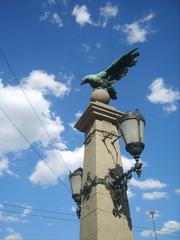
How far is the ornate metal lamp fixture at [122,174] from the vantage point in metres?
4.87

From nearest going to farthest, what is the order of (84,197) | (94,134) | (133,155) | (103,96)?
(133,155) < (84,197) < (94,134) < (103,96)

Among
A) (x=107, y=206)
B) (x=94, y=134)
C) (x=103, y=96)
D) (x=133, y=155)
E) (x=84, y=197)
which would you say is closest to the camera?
(x=133, y=155)

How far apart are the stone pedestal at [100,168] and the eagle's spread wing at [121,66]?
0.86 metres

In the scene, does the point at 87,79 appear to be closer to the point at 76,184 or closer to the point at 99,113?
the point at 99,113

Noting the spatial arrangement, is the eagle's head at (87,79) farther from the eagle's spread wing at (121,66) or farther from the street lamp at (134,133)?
the street lamp at (134,133)

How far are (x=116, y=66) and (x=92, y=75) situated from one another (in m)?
0.54

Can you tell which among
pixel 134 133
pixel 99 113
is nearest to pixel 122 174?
pixel 134 133

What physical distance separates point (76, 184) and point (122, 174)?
53.5 inches

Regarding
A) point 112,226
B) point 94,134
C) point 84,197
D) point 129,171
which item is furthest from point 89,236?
point 94,134

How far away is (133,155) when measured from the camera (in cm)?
486

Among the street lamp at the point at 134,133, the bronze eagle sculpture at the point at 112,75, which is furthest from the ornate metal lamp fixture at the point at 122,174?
the bronze eagle sculpture at the point at 112,75

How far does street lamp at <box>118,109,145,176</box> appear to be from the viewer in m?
4.85

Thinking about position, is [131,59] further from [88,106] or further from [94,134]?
[94,134]

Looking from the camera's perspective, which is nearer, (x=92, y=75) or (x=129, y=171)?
(x=129, y=171)
